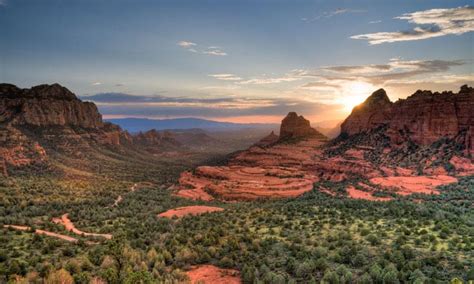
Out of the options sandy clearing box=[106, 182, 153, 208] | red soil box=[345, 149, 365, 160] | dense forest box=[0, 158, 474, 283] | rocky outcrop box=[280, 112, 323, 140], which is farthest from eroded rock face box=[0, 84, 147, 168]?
red soil box=[345, 149, 365, 160]

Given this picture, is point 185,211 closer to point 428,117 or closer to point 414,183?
point 414,183

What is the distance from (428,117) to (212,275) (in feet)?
245

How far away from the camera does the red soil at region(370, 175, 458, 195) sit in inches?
2144

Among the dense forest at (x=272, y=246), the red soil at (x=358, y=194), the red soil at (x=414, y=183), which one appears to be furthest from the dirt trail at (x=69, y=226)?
the red soil at (x=414, y=183)

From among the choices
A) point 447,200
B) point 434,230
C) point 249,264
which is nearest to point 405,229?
point 434,230

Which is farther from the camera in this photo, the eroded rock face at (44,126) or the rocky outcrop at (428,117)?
the eroded rock face at (44,126)

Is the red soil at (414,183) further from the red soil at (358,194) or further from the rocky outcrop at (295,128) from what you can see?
the rocky outcrop at (295,128)

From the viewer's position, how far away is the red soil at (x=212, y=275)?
23.8 m

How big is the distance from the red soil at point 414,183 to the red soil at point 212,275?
3852 centimetres

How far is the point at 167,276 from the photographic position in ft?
75.1

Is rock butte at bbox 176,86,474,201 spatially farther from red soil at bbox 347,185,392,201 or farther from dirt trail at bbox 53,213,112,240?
dirt trail at bbox 53,213,112,240

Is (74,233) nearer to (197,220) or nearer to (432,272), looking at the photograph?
(197,220)

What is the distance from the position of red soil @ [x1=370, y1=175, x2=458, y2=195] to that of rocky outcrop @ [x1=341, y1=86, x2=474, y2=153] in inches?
611

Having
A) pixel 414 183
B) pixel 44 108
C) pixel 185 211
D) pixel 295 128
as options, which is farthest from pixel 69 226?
pixel 295 128
